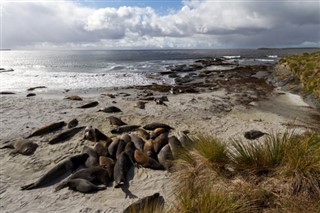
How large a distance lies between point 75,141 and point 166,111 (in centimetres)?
563

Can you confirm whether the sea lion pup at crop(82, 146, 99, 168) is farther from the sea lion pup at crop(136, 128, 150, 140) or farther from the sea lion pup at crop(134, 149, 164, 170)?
the sea lion pup at crop(136, 128, 150, 140)

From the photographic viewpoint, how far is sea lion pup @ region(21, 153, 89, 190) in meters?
7.07

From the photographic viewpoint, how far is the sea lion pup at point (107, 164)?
7292 mm

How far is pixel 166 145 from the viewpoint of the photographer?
8.44m

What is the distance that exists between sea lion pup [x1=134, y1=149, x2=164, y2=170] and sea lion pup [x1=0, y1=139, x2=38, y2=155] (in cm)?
371

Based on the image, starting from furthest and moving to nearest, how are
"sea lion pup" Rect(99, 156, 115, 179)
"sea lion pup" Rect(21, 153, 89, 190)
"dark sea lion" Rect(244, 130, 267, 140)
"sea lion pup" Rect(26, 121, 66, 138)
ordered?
1. "sea lion pup" Rect(26, 121, 66, 138)
2. "dark sea lion" Rect(244, 130, 267, 140)
3. "sea lion pup" Rect(99, 156, 115, 179)
4. "sea lion pup" Rect(21, 153, 89, 190)

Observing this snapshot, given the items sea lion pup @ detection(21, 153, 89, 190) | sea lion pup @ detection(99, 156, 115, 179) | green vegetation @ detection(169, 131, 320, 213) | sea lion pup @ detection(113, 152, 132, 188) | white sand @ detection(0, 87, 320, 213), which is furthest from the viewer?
sea lion pup @ detection(99, 156, 115, 179)

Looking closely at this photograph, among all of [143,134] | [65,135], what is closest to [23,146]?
[65,135]

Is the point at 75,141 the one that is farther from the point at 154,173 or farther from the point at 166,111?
the point at 166,111

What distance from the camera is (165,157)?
7777mm

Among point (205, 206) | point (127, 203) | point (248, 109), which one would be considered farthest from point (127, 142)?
point (248, 109)

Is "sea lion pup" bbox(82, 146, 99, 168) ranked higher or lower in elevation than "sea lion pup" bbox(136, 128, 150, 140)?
lower

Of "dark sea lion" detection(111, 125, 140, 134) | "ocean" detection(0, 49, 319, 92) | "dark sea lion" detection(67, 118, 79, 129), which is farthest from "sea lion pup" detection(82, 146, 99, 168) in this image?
"ocean" detection(0, 49, 319, 92)

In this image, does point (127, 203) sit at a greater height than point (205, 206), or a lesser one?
lesser
